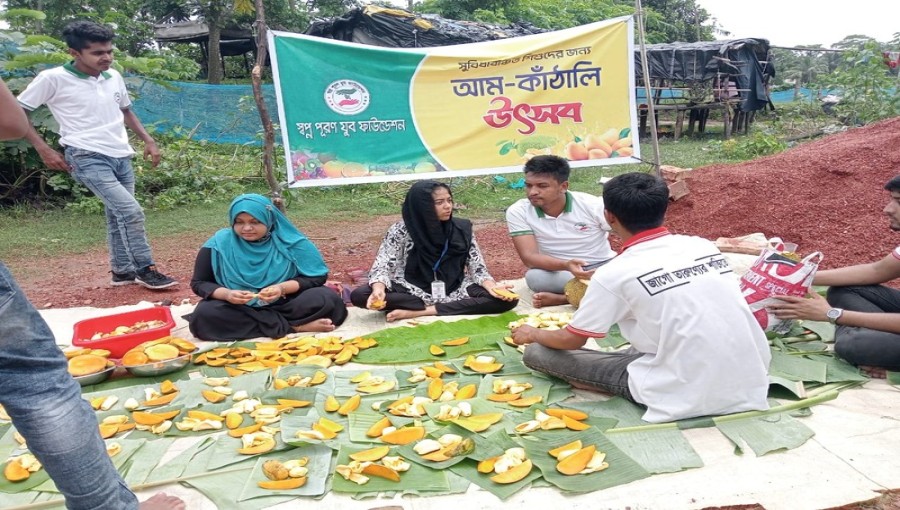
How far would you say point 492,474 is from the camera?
2.26 m

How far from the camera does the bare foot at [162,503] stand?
2.09 m

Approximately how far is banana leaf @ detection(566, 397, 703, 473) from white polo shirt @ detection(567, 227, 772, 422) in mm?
92

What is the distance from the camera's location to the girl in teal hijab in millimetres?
3789

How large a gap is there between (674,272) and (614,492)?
0.80 meters

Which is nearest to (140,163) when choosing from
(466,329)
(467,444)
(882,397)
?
(466,329)

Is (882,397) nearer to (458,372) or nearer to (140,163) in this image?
(458,372)

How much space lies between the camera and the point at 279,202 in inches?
226

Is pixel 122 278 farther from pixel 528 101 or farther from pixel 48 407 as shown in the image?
pixel 48 407

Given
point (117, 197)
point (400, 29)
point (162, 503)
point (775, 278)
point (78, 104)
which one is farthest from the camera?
point (400, 29)

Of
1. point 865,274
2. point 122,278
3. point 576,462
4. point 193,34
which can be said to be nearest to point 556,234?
point 865,274

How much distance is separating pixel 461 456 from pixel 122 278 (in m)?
3.89

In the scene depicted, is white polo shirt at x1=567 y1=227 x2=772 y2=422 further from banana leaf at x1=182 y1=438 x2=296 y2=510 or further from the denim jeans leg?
banana leaf at x1=182 y1=438 x2=296 y2=510

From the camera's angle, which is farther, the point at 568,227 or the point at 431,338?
the point at 568,227

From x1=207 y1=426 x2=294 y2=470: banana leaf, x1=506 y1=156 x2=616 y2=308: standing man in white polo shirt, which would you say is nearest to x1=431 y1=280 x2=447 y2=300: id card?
x1=506 y1=156 x2=616 y2=308: standing man in white polo shirt
